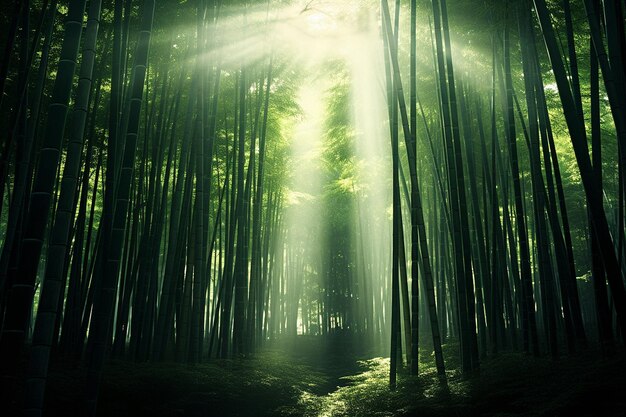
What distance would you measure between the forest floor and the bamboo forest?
22mm

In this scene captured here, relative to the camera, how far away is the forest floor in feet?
9.23

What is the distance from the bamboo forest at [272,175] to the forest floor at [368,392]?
22 mm

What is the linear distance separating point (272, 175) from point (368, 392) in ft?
17.8

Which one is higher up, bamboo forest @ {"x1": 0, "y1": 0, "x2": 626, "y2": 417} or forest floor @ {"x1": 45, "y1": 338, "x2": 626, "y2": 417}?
bamboo forest @ {"x1": 0, "y1": 0, "x2": 626, "y2": 417}

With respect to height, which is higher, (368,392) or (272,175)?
(272,175)

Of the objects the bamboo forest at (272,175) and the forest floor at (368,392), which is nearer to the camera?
the bamboo forest at (272,175)

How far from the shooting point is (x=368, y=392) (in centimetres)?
454

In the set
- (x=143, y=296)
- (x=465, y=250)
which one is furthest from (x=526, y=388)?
(x=143, y=296)

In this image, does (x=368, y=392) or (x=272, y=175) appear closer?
(x=368, y=392)

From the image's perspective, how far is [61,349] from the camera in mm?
5215

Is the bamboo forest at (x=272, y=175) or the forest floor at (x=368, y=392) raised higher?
the bamboo forest at (x=272, y=175)

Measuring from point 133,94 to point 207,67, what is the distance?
235cm

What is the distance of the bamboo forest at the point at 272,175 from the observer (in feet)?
7.86

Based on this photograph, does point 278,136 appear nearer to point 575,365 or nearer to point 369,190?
point 369,190
